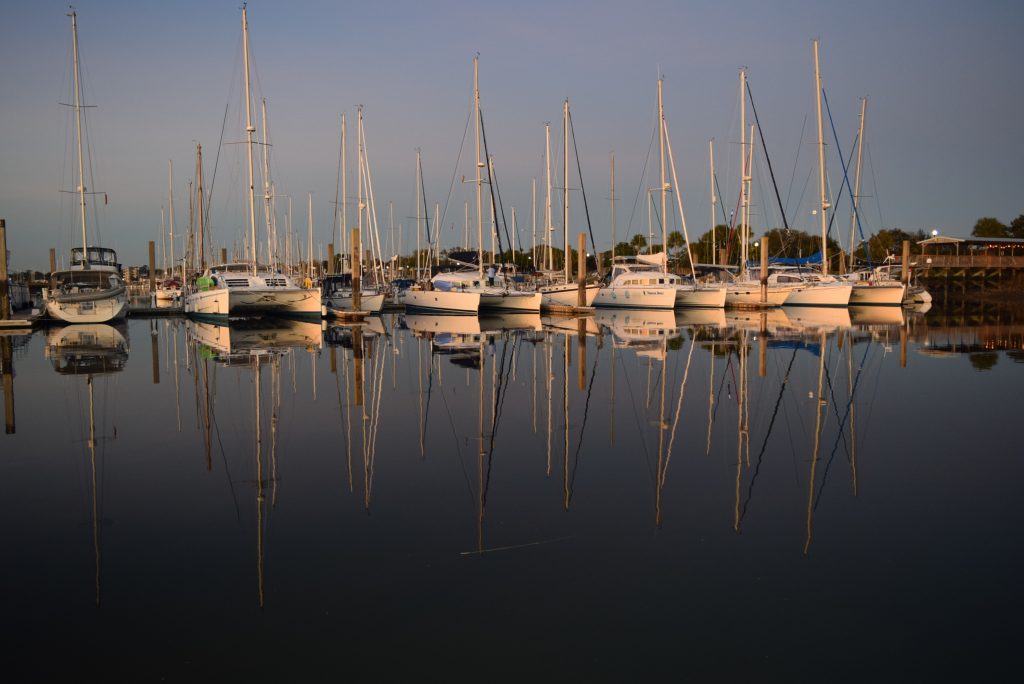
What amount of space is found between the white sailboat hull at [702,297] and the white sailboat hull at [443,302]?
39.5ft

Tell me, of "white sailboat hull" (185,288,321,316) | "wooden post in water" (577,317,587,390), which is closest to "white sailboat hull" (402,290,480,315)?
"wooden post in water" (577,317,587,390)

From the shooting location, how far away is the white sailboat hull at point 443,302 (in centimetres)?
4125

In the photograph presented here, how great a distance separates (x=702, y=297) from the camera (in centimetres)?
4641

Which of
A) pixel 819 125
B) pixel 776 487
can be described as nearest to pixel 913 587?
pixel 776 487

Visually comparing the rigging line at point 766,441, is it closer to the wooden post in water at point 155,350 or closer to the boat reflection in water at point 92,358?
the boat reflection in water at point 92,358

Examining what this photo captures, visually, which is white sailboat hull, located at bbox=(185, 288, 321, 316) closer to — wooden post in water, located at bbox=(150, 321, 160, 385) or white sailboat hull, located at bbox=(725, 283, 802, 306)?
wooden post in water, located at bbox=(150, 321, 160, 385)

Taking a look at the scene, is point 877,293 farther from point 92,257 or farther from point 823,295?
point 92,257

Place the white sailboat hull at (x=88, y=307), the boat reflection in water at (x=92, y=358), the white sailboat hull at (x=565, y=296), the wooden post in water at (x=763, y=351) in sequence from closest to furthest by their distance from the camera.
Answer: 1. the boat reflection in water at (x=92, y=358)
2. the wooden post in water at (x=763, y=351)
3. the white sailboat hull at (x=88, y=307)
4. the white sailboat hull at (x=565, y=296)

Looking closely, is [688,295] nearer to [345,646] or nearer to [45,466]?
[45,466]

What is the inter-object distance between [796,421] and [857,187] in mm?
50626

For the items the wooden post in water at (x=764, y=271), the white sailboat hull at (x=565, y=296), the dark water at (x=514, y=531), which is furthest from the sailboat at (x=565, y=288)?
the dark water at (x=514, y=531)

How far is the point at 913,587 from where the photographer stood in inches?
224

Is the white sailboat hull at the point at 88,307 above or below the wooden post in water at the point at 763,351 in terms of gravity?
above

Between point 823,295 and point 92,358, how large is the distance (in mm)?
38696
